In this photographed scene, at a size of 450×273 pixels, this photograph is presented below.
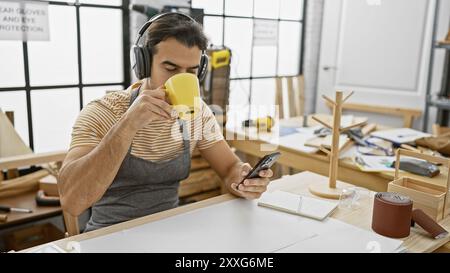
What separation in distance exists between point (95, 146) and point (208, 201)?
13.4 inches

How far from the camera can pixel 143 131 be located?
4.14 ft

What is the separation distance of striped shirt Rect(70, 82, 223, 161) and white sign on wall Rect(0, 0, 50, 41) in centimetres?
107

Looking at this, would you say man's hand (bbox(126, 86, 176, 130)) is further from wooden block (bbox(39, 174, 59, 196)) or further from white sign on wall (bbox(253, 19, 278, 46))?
white sign on wall (bbox(253, 19, 278, 46))

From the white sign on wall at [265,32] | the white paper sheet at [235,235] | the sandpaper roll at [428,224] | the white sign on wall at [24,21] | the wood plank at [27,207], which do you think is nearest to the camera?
the white paper sheet at [235,235]

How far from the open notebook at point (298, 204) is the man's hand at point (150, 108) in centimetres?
36

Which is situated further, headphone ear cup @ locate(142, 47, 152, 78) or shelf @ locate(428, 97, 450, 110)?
shelf @ locate(428, 97, 450, 110)

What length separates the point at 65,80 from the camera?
7.39 ft

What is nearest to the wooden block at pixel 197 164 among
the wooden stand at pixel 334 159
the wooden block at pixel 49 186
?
the wooden block at pixel 49 186

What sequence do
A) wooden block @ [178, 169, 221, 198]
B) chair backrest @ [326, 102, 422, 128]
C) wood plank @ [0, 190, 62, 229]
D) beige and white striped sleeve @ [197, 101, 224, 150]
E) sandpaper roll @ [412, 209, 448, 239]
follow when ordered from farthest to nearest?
chair backrest @ [326, 102, 422, 128] < wooden block @ [178, 169, 221, 198] < wood plank @ [0, 190, 62, 229] < beige and white striped sleeve @ [197, 101, 224, 150] < sandpaper roll @ [412, 209, 448, 239]

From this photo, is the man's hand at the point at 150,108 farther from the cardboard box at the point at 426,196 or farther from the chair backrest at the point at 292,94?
the chair backrest at the point at 292,94

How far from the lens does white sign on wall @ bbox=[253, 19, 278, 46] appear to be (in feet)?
10.7

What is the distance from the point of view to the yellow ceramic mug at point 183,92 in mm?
946

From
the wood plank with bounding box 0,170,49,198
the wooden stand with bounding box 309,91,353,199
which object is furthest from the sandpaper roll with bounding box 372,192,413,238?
the wood plank with bounding box 0,170,49,198

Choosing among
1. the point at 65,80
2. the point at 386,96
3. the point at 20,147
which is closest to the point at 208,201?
the point at 20,147
